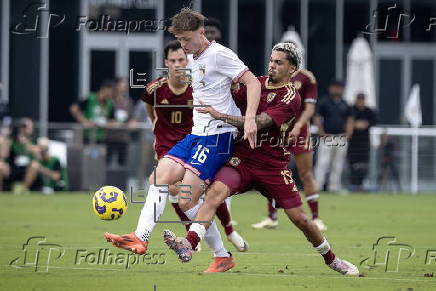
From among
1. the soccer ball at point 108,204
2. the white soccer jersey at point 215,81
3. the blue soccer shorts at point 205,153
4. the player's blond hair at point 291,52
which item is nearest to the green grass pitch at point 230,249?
the soccer ball at point 108,204

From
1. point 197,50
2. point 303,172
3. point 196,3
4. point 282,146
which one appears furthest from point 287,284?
point 196,3

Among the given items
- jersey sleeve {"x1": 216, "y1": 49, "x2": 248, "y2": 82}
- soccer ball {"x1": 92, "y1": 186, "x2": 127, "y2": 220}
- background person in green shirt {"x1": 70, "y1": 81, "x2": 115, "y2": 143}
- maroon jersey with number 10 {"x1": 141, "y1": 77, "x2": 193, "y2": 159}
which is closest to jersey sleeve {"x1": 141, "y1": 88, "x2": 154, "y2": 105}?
maroon jersey with number 10 {"x1": 141, "y1": 77, "x2": 193, "y2": 159}

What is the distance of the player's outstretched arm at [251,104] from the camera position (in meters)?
10.2

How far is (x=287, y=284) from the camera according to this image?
10.0m

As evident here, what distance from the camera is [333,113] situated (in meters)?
24.8

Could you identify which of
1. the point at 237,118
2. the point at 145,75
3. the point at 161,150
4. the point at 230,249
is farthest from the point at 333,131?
the point at 237,118

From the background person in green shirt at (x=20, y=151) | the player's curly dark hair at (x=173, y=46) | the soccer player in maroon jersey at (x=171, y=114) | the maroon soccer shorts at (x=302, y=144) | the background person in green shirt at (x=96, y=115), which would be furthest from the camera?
the background person in green shirt at (x=96, y=115)

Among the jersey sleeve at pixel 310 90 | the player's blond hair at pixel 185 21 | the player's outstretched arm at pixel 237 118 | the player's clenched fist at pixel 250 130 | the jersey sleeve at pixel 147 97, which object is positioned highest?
the player's blond hair at pixel 185 21

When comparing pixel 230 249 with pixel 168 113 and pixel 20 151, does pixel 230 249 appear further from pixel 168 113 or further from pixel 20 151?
pixel 20 151

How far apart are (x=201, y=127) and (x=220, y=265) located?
4.32 ft

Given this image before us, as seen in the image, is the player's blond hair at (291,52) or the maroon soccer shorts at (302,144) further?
the maroon soccer shorts at (302,144)

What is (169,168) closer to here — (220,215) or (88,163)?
(220,215)

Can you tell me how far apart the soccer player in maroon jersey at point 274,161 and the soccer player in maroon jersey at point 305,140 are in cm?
462

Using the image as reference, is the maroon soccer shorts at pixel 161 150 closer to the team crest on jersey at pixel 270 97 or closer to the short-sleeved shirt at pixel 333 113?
the team crest on jersey at pixel 270 97
